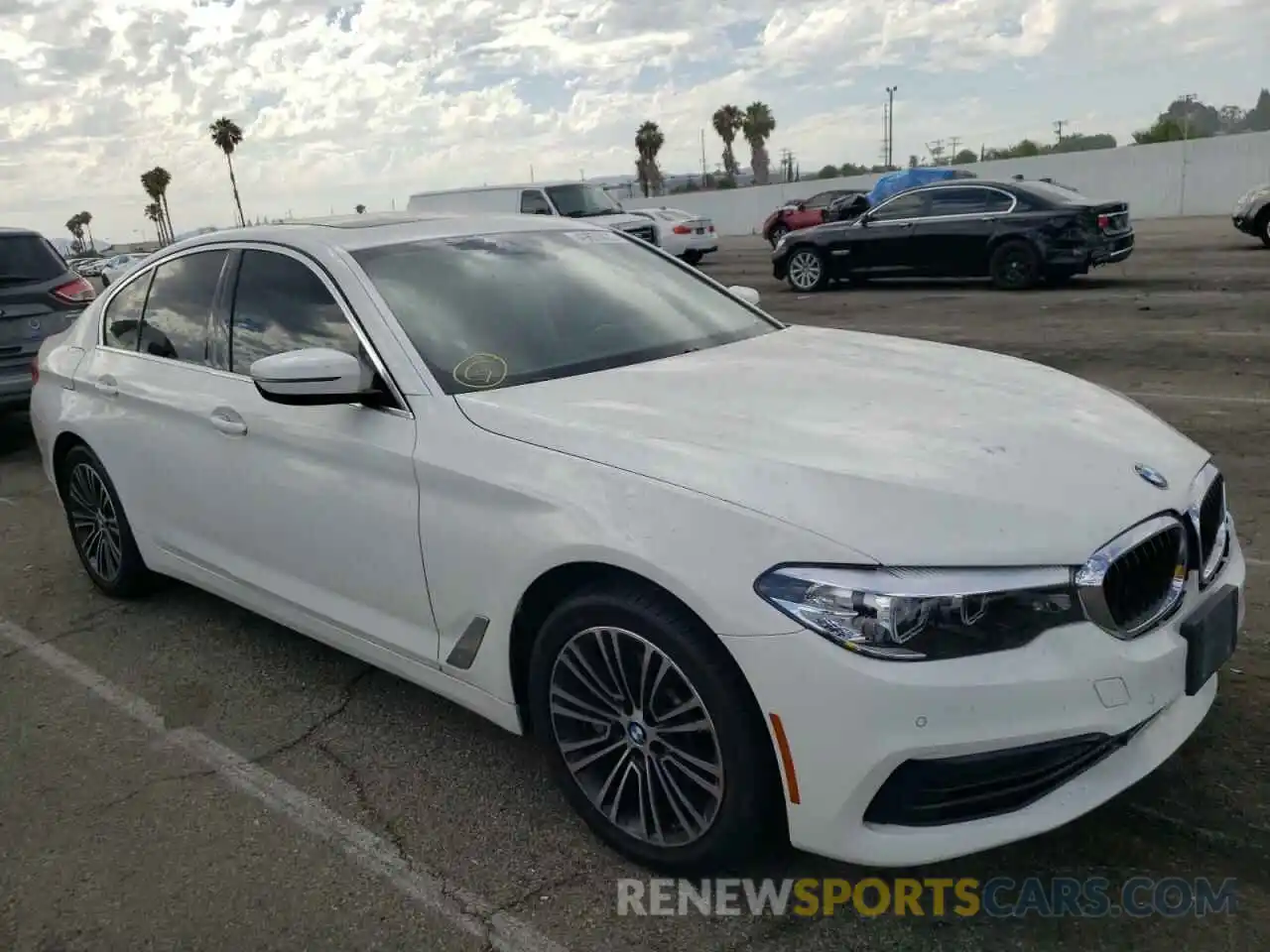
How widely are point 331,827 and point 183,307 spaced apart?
2281mm

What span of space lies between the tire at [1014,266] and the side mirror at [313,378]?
1357 centimetres

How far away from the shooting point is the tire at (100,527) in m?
4.90

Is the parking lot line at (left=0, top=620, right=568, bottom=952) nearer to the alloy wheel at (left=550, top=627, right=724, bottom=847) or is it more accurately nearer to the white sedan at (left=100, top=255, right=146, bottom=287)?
the alloy wheel at (left=550, top=627, right=724, bottom=847)

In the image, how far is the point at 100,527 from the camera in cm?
509

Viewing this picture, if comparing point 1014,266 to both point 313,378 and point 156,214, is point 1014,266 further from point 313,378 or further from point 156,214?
point 156,214

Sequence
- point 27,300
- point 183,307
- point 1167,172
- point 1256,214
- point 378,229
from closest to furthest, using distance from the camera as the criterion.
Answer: point 378,229, point 183,307, point 27,300, point 1256,214, point 1167,172

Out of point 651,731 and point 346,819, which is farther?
point 346,819

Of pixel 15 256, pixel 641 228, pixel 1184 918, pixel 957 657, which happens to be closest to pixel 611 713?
pixel 957 657

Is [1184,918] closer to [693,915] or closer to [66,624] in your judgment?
[693,915]

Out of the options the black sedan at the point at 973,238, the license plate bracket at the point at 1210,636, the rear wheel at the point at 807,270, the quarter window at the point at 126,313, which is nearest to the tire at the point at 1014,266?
the black sedan at the point at 973,238

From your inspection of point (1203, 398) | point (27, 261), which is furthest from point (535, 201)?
point (1203, 398)

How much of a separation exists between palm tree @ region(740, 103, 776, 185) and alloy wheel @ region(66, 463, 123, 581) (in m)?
82.4

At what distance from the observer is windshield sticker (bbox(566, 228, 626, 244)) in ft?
14.4

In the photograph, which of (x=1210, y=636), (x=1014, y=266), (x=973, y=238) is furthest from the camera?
(x=973, y=238)
